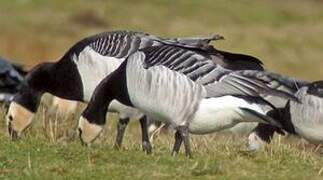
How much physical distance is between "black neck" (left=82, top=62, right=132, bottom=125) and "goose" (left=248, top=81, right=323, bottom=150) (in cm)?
184

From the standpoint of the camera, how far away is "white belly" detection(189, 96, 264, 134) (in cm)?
904

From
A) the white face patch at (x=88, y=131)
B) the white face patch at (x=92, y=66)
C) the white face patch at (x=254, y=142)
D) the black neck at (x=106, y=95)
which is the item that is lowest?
the white face patch at (x=254, y=142)

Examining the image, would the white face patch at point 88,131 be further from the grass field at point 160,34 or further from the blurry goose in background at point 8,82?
the blurry goose in background at point 8,82

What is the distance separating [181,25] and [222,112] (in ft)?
87.0

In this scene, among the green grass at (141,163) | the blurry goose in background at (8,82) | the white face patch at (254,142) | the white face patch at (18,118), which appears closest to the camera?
the green grass at (141,163)

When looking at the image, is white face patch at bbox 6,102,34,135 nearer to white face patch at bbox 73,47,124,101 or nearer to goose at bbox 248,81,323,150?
white face patch at bbox 73,47,124,101

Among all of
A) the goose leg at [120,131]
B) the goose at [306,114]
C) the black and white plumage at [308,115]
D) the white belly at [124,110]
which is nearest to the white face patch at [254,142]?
the goose at [306,114]

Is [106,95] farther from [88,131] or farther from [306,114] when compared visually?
[306,114]

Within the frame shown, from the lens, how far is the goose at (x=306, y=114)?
1027 centimetres

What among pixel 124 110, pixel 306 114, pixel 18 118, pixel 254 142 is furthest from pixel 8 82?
pixel 306 114

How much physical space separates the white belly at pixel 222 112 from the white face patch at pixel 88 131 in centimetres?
129

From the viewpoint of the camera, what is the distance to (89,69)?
10789 mm

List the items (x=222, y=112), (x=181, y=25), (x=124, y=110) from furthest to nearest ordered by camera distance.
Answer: (x=181, y=25), (x=124, y=110), (x=222, y=112)

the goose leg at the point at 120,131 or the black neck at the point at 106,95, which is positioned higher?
the black neck at the point at 106,95
